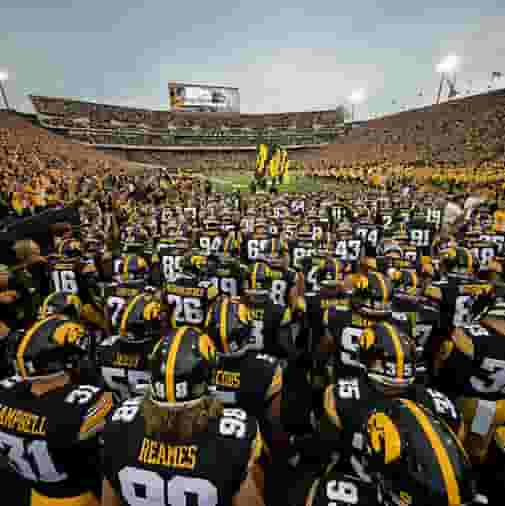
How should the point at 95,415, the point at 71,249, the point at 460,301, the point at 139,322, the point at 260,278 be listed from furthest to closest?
the point at 71,249 < the point at 260,278 < the point at 460,301 < the point at 139,322 < the point at 95,415

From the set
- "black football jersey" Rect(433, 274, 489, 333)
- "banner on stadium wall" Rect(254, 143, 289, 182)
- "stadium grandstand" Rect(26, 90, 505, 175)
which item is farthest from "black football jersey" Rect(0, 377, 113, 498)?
"stadium grandstand" Rect(26, 90, 505, 175)

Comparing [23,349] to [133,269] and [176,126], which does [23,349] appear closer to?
[133,269]

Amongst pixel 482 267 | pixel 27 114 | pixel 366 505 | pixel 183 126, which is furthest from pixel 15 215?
pixel 183 126

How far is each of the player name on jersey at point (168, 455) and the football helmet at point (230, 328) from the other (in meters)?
1.04

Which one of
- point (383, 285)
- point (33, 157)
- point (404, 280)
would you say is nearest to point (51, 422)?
point (383, 285)

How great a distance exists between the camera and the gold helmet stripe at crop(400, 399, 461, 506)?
4.10 ft

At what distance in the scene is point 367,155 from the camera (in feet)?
159

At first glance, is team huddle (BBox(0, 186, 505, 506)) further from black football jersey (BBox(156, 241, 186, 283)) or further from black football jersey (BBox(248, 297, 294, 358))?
black football jersey (BBox(156, 241, 186, 283))

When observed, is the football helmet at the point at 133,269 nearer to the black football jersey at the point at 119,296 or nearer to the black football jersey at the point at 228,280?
the black football jersey at the point at 119,296

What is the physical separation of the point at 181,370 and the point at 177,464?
1.52ft

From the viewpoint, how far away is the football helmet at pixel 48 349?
2.05 metres

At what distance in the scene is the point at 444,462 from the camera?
1.29 metres

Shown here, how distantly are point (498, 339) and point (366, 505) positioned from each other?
A: 2156 millimetres

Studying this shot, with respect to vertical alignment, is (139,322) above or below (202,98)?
below
